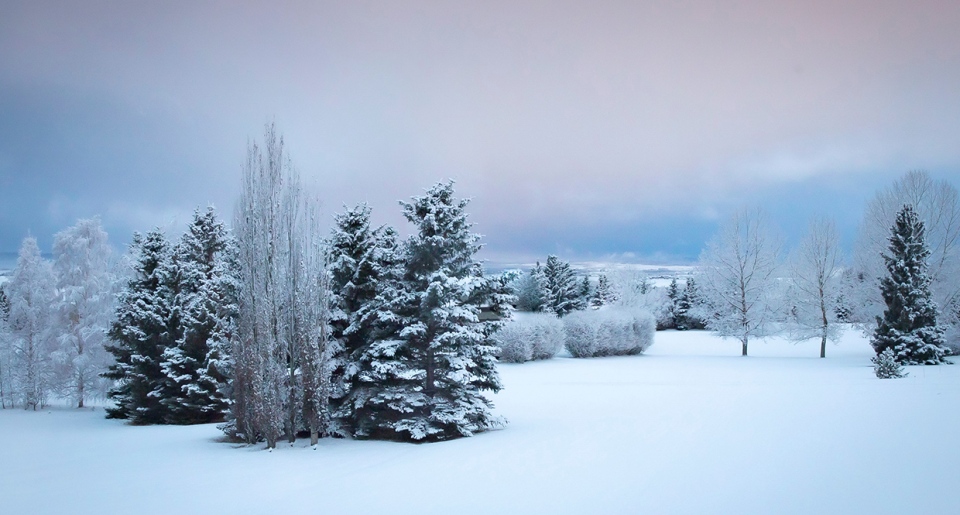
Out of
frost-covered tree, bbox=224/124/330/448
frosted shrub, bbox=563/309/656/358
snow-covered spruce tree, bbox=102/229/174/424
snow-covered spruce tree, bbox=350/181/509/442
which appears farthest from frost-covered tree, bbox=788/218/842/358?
snow-covered spruce tree, bbox=102/229/174/424

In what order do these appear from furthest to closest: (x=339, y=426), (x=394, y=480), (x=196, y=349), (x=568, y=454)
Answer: (x=196, y=349) → (x=339, y=426) → (x=568, y=454) → (x=394, y=480)

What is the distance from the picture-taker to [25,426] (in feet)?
64.5

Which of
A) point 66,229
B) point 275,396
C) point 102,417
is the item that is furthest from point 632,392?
point 66,229

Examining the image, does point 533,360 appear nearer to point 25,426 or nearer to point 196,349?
point 196,349

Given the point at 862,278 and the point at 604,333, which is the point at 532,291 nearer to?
the point at 604,333

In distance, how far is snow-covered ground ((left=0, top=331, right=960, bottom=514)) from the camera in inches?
273

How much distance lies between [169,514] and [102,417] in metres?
19.6

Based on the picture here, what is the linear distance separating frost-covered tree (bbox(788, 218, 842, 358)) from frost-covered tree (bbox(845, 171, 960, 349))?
5.30ft

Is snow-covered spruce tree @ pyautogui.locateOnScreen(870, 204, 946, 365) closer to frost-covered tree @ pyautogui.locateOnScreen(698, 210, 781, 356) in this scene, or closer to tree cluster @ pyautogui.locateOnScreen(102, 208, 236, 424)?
frost-covered tree @ pyautogui.locateOnScreen(698, 210, 781, 356)

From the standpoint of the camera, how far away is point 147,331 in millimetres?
19719

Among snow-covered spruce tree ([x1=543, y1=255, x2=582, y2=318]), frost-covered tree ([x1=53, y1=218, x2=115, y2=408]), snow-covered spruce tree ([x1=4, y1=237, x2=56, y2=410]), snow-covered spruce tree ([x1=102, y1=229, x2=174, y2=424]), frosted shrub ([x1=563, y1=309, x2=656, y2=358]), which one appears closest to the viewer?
snow-covered spruce tree ([x1=102, y1=229, x2=174, y2=424])

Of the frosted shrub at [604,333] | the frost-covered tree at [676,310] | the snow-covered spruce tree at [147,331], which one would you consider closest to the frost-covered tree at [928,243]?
the frosted shrub at [604,333]

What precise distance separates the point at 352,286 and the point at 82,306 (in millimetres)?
19951

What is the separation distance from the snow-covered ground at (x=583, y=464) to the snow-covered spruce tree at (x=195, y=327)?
1.47m
